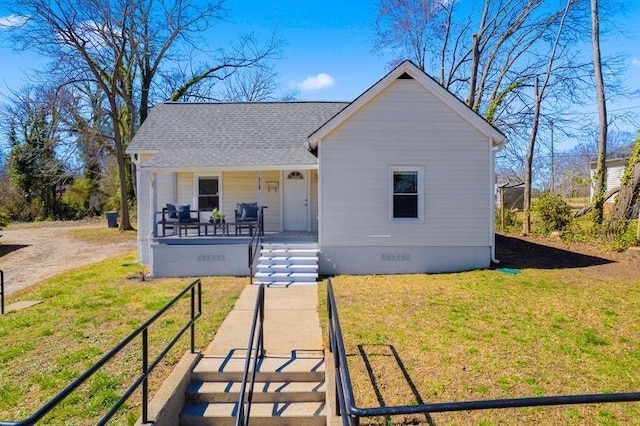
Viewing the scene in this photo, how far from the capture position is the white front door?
13195 mm

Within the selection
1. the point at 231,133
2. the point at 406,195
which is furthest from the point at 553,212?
the point at 231,133

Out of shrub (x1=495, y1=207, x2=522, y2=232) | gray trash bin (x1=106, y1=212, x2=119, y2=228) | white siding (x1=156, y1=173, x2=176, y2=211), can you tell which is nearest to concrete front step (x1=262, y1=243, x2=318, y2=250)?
white siding (x1=156, y1=173, x2=176, y2=211)

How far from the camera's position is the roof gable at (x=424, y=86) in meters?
10.3

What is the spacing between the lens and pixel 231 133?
46.9 ft

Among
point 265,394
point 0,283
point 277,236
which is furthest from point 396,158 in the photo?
point 0,283

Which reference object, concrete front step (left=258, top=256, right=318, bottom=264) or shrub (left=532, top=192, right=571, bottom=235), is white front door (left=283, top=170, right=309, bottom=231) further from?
shrub (left=532, top=192, right=571, bottom=235)

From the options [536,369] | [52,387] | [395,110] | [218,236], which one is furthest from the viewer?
[218,236]

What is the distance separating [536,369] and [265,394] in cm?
338

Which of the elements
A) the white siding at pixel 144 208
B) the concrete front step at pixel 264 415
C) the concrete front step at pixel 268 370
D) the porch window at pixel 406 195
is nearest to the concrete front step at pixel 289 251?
the porch window at pixel 406 195

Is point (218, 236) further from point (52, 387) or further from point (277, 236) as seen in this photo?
point (52, 387)

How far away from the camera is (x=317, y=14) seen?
19.2 m

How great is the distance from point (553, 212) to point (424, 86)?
27.2 ft

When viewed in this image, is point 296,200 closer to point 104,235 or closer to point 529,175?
point 529,175

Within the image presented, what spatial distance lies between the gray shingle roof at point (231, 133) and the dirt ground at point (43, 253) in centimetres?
508
